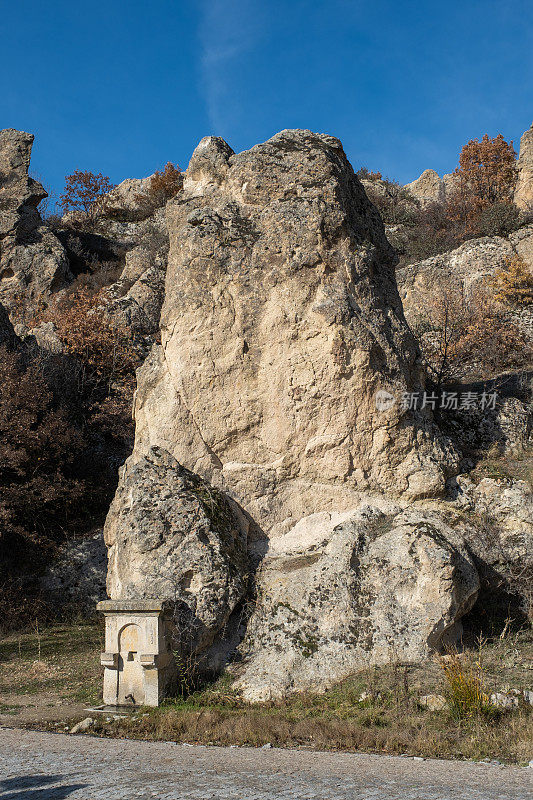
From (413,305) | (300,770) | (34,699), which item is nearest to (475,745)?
(300,770)

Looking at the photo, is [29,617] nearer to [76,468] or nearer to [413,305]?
[76,468]

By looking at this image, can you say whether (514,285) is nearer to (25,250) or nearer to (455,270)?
(455,270)

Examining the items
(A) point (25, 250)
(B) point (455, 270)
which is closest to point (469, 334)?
(B) point (455, 270)

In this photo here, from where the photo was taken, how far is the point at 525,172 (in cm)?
2870

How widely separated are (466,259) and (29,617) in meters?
18.7

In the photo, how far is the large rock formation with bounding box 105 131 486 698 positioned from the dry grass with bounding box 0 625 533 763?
749 millimetres

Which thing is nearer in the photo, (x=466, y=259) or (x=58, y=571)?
(x=58, y=571)

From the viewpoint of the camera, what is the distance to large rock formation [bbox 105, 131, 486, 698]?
8.90 m

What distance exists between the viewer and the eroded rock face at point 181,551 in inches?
347

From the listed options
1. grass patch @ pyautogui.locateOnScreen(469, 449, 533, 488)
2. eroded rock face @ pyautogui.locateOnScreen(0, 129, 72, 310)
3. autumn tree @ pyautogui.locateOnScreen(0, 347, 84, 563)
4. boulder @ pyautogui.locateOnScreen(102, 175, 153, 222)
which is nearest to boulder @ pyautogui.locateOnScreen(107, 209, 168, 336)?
eroded rock face @ pyautogui.locateOnScreen(0, 129, 72, 310)

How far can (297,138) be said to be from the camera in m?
11.7

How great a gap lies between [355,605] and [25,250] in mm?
21334

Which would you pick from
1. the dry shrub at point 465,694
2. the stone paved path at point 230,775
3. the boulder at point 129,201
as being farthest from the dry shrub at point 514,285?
the boulder at point 129,201

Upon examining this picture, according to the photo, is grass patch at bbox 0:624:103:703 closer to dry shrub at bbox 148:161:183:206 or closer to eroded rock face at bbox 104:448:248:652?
eroded rock face at bbox 104:448:248:652
